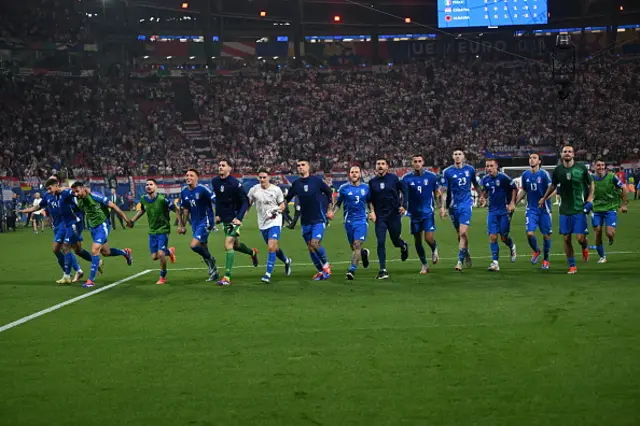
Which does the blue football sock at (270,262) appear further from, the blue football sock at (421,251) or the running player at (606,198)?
the running player at (606,198)

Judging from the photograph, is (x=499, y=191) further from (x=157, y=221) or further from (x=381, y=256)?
(x=157, y=221)

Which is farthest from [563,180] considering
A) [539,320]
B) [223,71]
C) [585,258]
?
[223,71]

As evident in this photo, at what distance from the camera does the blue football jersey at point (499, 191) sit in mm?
16234

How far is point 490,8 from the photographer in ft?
197

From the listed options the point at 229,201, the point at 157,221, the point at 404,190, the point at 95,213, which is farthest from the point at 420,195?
the point at 95,213

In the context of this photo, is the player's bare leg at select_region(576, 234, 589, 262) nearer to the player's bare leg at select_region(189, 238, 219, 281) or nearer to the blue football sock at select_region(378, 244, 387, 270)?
the blue football sock at select_region(378, 244, 387, 270)

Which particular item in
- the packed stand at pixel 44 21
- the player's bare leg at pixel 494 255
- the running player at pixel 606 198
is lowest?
the player's bare leg at pixel 494 255

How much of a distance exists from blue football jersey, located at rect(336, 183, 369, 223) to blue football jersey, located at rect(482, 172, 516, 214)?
269 centimetres

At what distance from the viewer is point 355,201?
15.6 meters

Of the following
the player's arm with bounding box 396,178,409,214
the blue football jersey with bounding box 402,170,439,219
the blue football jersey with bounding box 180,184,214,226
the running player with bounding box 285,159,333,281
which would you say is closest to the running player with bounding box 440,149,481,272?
the blue football jersey with bounding box 402,170,439,219

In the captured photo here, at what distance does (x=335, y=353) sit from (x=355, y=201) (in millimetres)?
7788

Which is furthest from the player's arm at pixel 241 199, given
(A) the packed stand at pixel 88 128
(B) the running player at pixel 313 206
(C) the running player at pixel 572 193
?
(A) the packed stand at pixel 88 128

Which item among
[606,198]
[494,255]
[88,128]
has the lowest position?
[494,255]

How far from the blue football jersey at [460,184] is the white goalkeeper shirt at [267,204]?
344 centimetres
